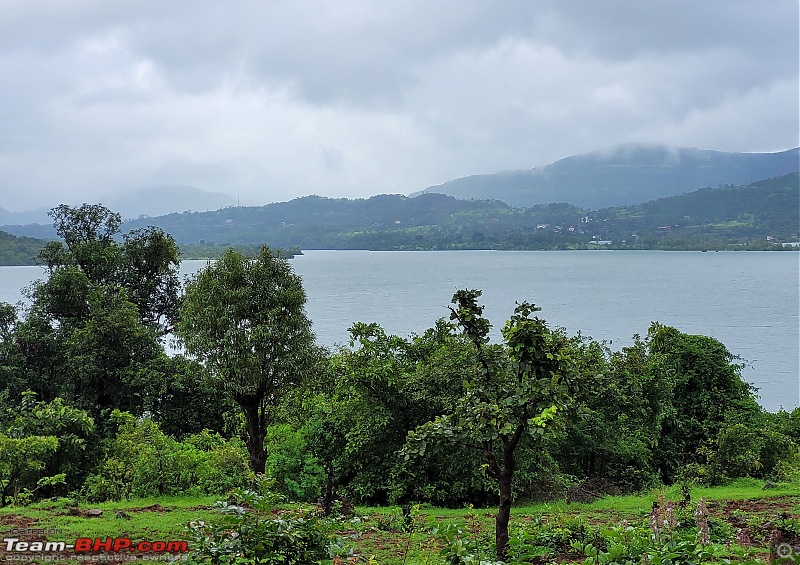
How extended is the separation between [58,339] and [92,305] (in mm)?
1766

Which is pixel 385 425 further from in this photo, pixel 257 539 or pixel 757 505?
pixel 257 539

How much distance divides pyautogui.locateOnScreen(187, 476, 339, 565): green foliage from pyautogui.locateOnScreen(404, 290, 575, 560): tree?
7.15 ft

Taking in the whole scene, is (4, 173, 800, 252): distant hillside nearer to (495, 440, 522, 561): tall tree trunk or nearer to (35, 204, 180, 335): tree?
(35, 204, 180, 335): tree

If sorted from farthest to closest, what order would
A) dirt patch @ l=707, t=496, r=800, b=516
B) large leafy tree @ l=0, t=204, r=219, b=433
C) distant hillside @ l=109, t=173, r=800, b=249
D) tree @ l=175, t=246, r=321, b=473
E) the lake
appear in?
distant hillside @ l=109, t=173, r=800, b=249 < the lake < large leafy tree @ l=0, t=204, r=219, b=433 < tree @ l=175, t=246, r=321, b=473 < dirt patch @ l=707, t=496, r=800, b=516

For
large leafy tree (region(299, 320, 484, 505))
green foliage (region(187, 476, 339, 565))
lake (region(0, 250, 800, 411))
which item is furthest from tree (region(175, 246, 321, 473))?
lake (region(0, 250, 800, 411))

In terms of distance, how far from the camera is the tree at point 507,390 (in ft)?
19.0

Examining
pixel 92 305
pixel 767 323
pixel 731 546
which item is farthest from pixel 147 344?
pixel 767 323

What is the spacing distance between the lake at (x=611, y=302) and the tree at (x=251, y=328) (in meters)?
19.4

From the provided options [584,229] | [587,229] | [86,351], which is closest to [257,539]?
[86,351]

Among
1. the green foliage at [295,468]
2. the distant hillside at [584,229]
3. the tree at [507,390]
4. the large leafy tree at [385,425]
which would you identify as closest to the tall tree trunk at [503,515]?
the tree at [507,390]

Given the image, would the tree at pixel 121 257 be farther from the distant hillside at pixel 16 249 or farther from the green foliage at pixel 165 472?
the distant hillside at pixel 16 249

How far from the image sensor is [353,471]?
1366 cm

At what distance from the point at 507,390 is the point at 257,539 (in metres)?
3.16

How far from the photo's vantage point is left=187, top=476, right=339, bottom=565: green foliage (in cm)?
383
